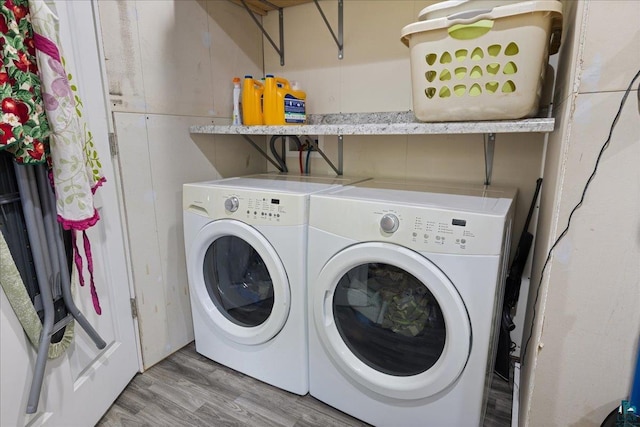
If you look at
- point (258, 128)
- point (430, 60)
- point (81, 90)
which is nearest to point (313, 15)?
point (258, 128)

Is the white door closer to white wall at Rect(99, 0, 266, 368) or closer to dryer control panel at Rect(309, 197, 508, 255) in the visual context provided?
white wall at Rect(99, 0, 266, 368)

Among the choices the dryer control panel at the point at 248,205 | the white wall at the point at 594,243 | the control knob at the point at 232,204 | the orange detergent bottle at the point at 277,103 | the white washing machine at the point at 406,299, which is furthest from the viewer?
the orange detergent bottle at the point at 277,103

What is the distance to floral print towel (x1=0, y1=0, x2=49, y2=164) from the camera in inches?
36.3

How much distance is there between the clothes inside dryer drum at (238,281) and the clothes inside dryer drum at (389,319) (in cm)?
40

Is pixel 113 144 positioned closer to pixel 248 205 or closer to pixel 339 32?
pixel 248 205

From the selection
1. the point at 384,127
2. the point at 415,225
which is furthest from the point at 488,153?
the point at 415,225

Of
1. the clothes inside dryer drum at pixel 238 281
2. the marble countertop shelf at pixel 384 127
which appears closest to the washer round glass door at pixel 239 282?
the clothes inside dryer drum at pixel 238 281

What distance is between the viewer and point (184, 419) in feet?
4.85

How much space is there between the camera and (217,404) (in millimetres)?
1561

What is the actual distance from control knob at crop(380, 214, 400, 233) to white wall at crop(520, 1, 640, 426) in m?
0.45

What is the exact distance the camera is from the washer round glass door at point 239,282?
4.87 feet

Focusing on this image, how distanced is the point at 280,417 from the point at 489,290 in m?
1.03

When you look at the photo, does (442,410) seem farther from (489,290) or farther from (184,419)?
(184,419)

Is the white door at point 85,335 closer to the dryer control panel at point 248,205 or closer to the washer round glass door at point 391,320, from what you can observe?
the dryer control panel at point 248,205
